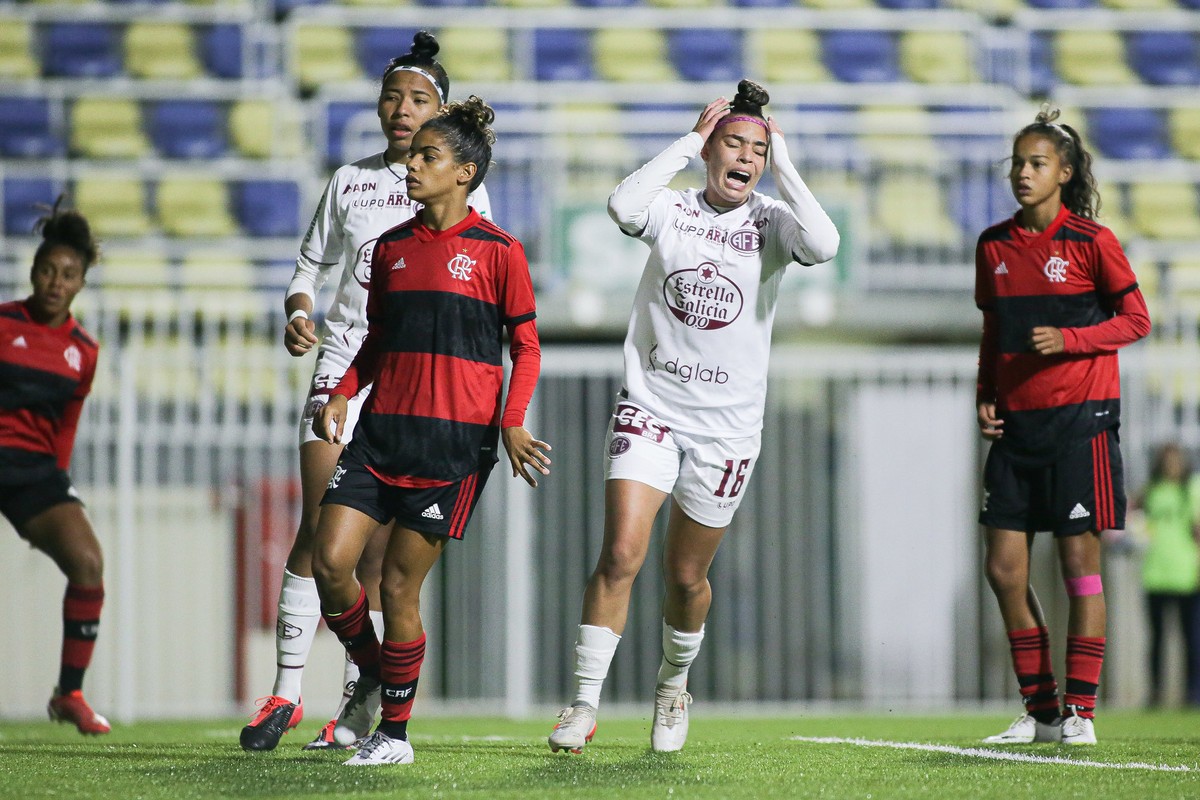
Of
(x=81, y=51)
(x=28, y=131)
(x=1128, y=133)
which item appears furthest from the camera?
(x=81, y=51)

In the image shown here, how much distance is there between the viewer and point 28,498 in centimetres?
615

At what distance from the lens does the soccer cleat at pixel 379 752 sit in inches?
167

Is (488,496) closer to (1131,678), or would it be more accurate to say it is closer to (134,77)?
(1131,678)

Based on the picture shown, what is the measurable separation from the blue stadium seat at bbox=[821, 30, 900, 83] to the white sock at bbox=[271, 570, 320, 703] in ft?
34.0

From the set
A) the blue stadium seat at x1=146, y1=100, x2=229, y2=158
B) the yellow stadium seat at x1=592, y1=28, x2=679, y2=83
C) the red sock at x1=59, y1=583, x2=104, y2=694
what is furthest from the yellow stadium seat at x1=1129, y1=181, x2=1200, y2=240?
the red sock at x1=59, y1=583, x2=104, y2=694

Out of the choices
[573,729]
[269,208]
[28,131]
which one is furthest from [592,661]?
[28,131]

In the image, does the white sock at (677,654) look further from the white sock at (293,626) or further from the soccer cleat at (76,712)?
the soccer cleat at (76,712)

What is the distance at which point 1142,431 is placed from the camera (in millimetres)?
9594

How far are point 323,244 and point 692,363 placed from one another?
141cm

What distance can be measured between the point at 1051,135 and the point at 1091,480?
3.85ft

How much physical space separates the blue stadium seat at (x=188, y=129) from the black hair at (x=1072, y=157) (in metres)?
9.37

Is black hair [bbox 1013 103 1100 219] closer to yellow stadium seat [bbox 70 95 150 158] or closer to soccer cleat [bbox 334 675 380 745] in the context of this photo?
soccer cleat [bbox 334 675 380 745]

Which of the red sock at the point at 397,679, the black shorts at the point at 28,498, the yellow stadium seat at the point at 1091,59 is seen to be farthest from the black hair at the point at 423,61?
the yellow stadium seat at the point at 1091,59

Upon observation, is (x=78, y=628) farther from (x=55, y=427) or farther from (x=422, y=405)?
(x=422, y=405)
